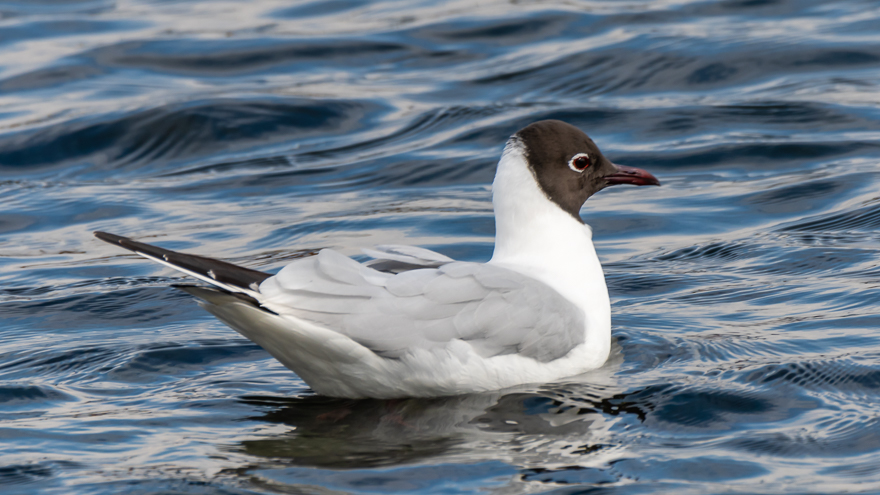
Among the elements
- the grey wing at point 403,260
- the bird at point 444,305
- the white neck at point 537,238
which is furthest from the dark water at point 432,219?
the grey wing at point 403,260

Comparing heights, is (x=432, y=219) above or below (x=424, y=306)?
below

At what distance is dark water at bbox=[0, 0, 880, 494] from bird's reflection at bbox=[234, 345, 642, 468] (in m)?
0.02

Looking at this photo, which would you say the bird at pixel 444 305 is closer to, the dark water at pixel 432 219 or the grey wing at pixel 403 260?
the grey wing at pixel 403 260

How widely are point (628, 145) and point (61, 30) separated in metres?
8.85

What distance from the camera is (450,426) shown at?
197 inches

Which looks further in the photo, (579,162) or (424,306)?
(579,162)

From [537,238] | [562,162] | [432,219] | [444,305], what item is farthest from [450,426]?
[432,219]

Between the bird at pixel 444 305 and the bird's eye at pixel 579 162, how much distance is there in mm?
52

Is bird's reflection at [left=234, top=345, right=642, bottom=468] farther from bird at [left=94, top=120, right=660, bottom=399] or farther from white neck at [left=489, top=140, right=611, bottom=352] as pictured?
white neck at [left=489, top=140, right=611, bottom=352]

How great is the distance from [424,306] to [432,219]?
13.1 ft

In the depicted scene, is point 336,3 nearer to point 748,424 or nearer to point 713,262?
point 713,262

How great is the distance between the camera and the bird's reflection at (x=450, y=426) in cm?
470

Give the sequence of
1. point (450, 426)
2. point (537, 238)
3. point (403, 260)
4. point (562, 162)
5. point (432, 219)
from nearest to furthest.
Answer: point (450, 426) < point (403, 260) < point (537, 238) < point (562, 162) < point (432, 219)

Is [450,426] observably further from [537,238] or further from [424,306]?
[537,238]
